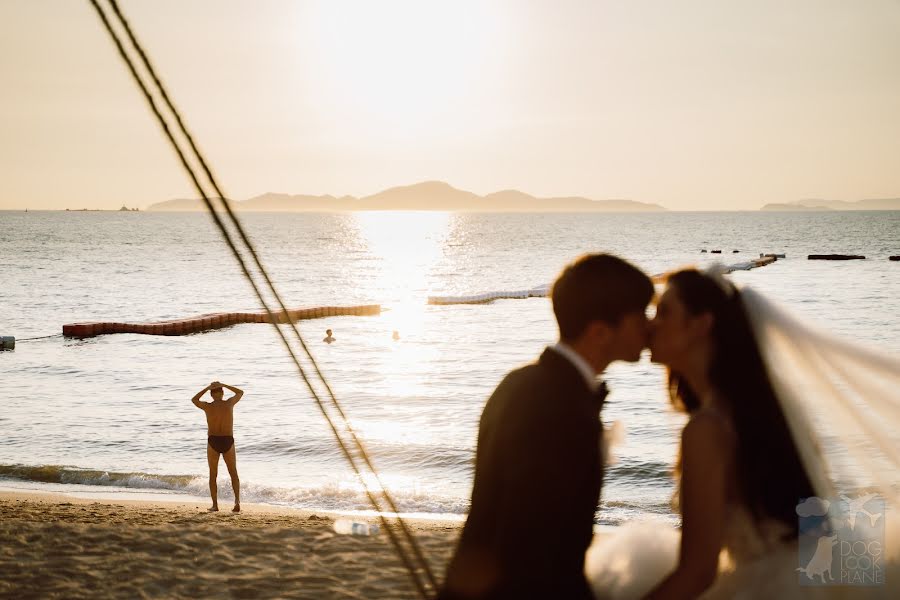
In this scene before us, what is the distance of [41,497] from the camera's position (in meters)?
16.0

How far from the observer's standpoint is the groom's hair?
9.21ft

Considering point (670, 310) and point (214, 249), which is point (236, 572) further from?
point (214, 249)

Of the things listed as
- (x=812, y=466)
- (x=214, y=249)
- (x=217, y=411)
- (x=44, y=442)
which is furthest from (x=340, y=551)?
(x=214, y=249)

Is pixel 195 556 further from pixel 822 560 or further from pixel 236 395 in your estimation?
pixel 822 560

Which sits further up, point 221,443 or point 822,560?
point 822,560

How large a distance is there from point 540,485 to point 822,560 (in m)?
1.66

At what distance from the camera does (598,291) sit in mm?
2809

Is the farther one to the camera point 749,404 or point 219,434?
point 219,434

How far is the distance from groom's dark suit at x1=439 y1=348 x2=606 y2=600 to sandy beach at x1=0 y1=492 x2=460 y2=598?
766 centimetres

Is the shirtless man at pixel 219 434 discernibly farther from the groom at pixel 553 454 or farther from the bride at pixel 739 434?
the groom at pixel 553 454

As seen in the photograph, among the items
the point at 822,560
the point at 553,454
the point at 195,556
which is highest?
the point at 553,454

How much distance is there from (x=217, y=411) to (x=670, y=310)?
40.9 feet

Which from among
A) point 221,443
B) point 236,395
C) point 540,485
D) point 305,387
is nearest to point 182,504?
point 221,443

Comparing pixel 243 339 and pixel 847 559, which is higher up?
pixel 847 559
